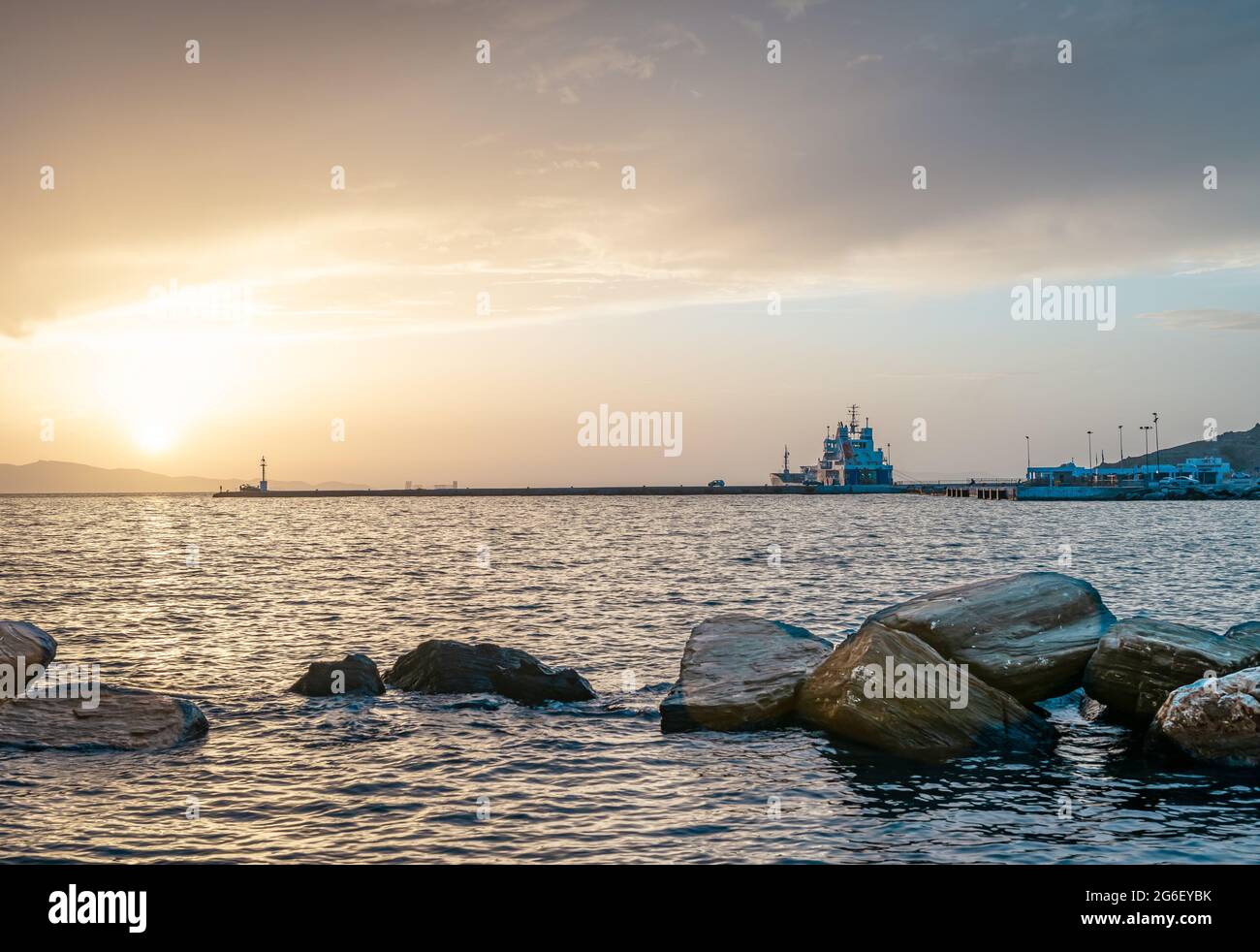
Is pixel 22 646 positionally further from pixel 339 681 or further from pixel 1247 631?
pixel 1247 631

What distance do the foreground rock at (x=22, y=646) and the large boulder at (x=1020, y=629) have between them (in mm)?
16835

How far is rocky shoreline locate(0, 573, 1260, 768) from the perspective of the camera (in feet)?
46.3

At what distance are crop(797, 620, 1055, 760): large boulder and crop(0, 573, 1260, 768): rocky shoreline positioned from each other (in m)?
0.02

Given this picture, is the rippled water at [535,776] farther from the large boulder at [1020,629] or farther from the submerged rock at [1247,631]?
the submerged rock at [1247,631]

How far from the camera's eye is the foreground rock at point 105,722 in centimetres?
1460

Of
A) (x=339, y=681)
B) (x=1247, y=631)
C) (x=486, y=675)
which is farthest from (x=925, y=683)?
(x=339, y=681)

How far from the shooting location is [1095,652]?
16.0 meters

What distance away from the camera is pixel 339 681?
1877cm

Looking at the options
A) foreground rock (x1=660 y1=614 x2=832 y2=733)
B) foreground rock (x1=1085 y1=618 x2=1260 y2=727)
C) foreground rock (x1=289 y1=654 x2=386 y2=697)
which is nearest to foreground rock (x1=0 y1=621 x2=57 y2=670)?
foreground rock (x1=289 y1=654 x2=386 y2=697)

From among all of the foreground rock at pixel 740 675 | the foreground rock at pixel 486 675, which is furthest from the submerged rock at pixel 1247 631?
the foreground rock at pixel 486 675

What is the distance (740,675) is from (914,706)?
3557mm

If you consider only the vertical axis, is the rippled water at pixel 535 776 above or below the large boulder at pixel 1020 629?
below

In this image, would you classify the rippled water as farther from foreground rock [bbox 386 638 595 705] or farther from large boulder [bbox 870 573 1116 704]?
large boulder [bbox 870 573 1116 704]
